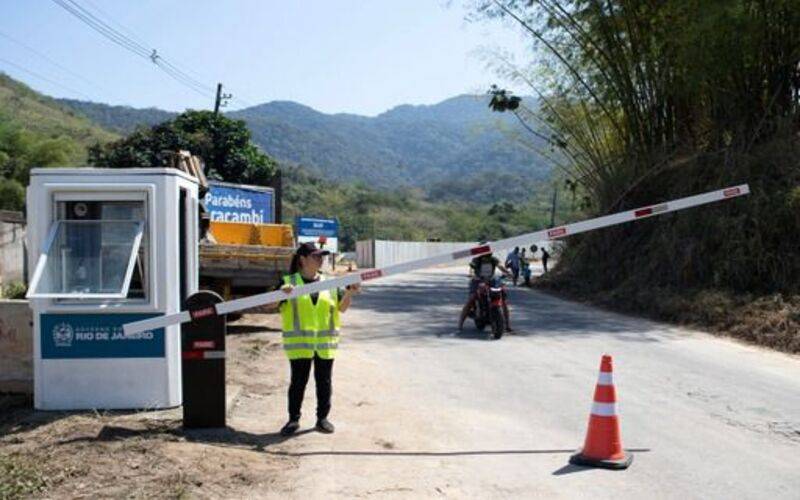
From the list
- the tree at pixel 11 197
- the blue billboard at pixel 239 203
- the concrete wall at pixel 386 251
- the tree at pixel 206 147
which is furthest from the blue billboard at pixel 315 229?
the blue billboard at pixel 239 203

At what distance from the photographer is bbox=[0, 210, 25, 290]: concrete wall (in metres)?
27.1

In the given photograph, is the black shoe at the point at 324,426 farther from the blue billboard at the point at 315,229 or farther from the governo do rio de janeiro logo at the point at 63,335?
the blue billboard at the point at 315,229

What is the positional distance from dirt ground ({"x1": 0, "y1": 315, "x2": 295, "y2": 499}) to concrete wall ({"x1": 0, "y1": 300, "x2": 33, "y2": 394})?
8.4 inches

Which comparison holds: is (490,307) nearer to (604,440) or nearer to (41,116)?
(604,440)

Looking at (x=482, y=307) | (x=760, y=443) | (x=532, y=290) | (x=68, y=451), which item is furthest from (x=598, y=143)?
(x=68, y=451)

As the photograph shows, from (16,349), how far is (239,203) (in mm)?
15005

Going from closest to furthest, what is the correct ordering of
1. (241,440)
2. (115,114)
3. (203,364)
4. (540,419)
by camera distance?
(241,440) < (203,364) < (540,419) < (115,114)

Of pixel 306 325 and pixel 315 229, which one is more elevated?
pixel 315 229

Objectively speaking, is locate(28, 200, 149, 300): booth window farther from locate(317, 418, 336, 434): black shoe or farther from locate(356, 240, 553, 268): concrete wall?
locate(356, 240, 553, 268): concrete wall

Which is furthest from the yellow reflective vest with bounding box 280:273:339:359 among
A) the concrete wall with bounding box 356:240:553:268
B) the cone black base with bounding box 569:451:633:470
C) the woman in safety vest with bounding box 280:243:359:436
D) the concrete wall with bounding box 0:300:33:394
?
the concrete wall with bounding box 356:240:553:268

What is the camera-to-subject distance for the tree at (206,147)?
1229 inches

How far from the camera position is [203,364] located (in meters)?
7.30

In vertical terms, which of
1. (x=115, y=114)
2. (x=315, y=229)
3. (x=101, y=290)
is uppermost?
(x=115, y=114)

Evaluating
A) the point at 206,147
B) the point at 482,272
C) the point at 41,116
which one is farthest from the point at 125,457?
the point at 41,116
